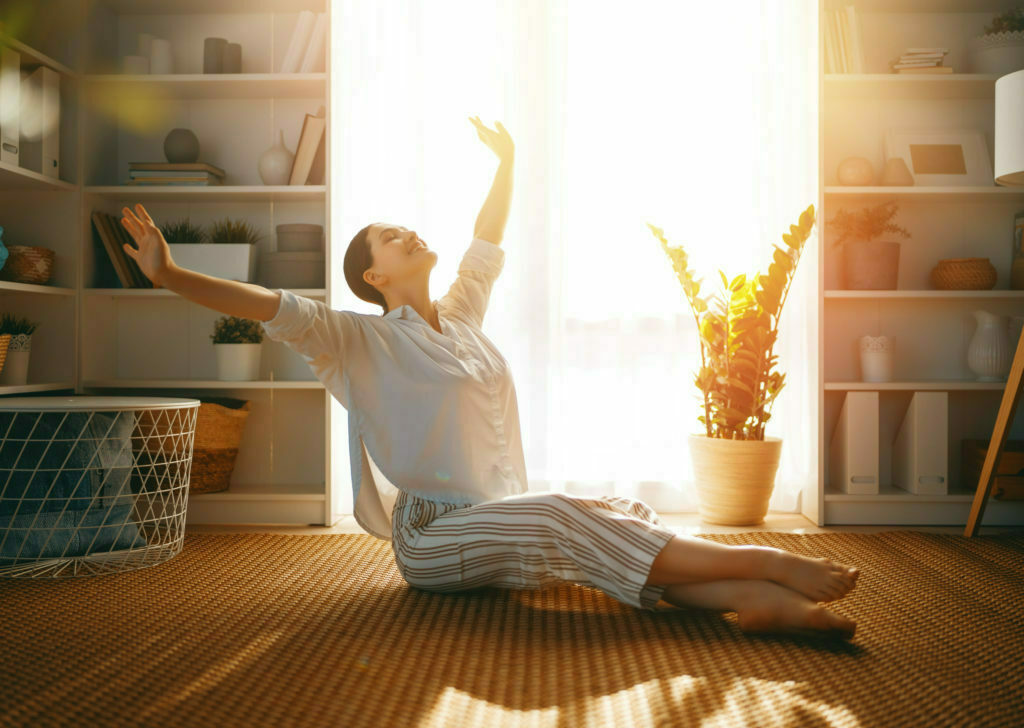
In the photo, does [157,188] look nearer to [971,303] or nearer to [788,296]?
[788,296]

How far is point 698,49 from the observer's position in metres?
2.89

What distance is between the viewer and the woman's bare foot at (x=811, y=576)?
1.46 metres

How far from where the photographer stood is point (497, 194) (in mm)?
2148

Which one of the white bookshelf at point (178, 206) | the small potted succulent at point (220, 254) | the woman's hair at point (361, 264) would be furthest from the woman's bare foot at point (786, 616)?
the small potted succulent at point (220, 254)

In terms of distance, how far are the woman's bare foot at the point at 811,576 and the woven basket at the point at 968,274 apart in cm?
170

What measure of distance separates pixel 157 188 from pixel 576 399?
164 centimetres

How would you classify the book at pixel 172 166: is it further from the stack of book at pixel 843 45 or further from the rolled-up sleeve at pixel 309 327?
the stack of book at pixel 843 45

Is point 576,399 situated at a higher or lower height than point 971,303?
lower

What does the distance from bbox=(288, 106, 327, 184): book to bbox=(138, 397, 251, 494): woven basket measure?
0.83m

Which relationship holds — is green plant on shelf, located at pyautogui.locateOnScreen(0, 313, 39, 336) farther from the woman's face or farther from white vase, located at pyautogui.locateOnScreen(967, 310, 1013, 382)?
white vase, located at pyautogui.locateOnScreen(967, 310, 1013, 382)

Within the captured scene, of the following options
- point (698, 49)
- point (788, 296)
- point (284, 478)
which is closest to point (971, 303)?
point (788, 296)

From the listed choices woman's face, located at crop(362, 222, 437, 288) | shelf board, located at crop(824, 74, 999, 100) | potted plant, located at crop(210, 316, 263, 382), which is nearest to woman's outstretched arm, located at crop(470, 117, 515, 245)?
woman's face, located at crop(362, 222, 437, 288)

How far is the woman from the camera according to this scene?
58.6 inches

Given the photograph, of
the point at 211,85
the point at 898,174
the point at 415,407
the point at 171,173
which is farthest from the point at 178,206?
the point at 898,174
